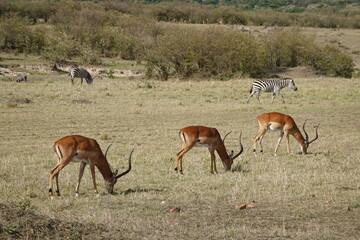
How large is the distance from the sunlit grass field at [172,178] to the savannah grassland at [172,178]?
19mm

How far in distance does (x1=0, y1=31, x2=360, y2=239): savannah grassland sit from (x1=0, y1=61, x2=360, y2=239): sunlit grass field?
2 cm

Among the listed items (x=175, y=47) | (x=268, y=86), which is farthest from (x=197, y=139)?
(x=175, y=47)

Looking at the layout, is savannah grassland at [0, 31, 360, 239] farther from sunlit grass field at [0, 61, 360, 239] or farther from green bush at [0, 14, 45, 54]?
green bush at [0, 14, 45, 54]

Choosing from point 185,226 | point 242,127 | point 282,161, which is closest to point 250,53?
point 242,127

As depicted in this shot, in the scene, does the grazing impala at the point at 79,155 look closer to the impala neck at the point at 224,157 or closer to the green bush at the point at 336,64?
the impala neck at the point at 224,157

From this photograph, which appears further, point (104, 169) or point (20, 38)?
point (20, 38)

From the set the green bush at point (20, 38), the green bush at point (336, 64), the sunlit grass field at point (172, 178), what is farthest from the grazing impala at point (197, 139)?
the green bush at point (20, 38)

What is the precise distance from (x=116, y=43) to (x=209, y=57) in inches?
491

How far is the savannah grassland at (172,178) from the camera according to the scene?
7.73 metres

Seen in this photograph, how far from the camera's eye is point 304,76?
139 ft

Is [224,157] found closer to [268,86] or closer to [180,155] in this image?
[180,155]

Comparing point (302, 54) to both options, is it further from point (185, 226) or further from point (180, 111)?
point (185, 226)

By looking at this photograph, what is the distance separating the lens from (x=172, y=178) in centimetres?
1145

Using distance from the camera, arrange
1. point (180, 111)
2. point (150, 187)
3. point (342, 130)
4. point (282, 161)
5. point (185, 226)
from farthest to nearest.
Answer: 1. point (180, 111)
2. point (342, 130)
3. point (282, 161)
4. point (150, 187)
5. point (185, 226)
